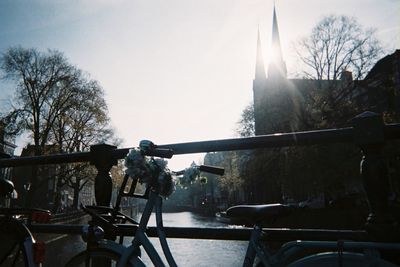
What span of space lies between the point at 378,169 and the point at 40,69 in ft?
85.3

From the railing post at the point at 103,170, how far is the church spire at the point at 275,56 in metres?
49.4

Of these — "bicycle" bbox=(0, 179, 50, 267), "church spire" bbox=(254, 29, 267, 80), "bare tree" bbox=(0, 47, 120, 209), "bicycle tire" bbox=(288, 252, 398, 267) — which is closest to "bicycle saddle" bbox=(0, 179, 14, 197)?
"bicycle" bbox=(0, 179, 50, 267)

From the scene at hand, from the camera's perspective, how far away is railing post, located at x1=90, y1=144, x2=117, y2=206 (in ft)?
9.36

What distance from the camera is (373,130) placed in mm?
2018

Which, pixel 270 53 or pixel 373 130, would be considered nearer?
pixel 373 130

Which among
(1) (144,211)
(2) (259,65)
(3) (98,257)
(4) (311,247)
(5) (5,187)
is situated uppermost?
(2) (259,65)

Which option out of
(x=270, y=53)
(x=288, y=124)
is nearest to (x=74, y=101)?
(x=288, y=124)

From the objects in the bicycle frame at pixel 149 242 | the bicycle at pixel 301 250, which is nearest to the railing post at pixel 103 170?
the bicycle frame at pixel 149 242

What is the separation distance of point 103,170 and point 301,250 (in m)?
1.69

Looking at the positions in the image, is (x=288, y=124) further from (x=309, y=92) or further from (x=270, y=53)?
(x=270, y=53)

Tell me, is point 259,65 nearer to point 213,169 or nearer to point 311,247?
point 213,169

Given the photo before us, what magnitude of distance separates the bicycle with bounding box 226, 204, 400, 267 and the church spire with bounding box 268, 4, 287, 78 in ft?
165

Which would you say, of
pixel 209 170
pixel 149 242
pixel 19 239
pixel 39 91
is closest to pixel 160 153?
pixel 209 170

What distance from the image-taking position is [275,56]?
52.6 meters
